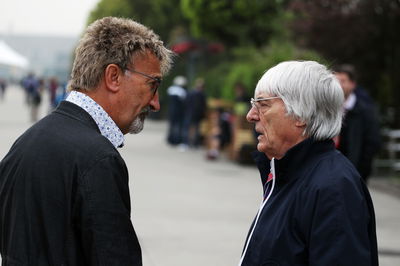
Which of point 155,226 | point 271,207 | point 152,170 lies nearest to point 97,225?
point 271,207

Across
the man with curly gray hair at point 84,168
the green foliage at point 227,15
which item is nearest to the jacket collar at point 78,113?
the man with curly gray hair at point 84,168

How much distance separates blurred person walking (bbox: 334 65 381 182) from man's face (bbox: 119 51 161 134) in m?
4.72

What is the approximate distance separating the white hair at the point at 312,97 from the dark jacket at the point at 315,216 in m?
0.06

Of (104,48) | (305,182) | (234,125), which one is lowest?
(234,125)

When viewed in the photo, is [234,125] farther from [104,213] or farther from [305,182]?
[104,213]

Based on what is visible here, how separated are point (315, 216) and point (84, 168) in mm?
790

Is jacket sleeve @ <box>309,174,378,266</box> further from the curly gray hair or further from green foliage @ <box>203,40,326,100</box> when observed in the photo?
green foliage @ <box>203,40,326,100</box>

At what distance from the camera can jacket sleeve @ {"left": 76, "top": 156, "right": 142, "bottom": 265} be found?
91.0 inches

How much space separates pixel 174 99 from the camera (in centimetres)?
2125

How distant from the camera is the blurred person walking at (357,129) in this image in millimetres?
7188

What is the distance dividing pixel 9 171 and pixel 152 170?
12.6 m

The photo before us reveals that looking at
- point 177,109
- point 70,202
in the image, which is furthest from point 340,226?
point 177,109

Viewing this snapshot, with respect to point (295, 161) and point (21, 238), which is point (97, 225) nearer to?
point (21, 238)

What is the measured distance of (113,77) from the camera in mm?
2529
